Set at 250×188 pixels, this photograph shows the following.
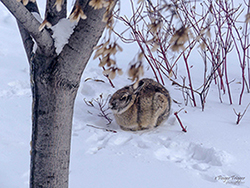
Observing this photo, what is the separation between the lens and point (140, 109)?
416 centimetres

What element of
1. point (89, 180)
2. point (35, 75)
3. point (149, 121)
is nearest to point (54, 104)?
point (35, 75)

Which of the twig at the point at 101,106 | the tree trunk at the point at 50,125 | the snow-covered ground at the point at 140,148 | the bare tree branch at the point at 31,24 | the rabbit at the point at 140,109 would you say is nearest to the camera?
the bare tree branch at the point at 31,24

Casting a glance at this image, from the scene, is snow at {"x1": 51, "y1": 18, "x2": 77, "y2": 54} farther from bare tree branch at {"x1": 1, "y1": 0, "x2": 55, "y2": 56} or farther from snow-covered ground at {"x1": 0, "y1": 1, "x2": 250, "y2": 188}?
snow-covered ground at {"x1": 0, "y1": 1, "x2": 250, "y2": 188}

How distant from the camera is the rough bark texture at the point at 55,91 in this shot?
199 centimetres

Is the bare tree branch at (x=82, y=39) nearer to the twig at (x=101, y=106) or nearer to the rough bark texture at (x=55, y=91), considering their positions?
the rough bark texture at (x=55, y=91)

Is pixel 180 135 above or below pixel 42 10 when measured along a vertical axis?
below

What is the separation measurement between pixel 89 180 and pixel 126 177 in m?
0.34

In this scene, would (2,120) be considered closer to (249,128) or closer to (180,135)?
(180,135)

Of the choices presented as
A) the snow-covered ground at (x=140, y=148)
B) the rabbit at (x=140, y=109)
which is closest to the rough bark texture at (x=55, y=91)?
the snow-covered ground at (x=140, y=148)

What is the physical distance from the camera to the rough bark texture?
78.4 inches

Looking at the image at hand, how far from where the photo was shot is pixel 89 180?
302cm

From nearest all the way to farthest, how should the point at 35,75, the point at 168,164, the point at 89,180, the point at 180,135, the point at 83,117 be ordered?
the point at 35,75, the point at 89,180, the point at 168,164, the point at 180,135, the point at 83,117

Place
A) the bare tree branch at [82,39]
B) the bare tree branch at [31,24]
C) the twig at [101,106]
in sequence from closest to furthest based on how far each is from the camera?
the bare tree branch at [31,24] → the bare tree branch at [82,39] → the twig at [101,106]

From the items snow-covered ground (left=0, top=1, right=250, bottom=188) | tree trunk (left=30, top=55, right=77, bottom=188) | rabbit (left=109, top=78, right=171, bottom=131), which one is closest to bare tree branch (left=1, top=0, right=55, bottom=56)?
tree trunk (left=30, top=55, right=77, bottom=188)
